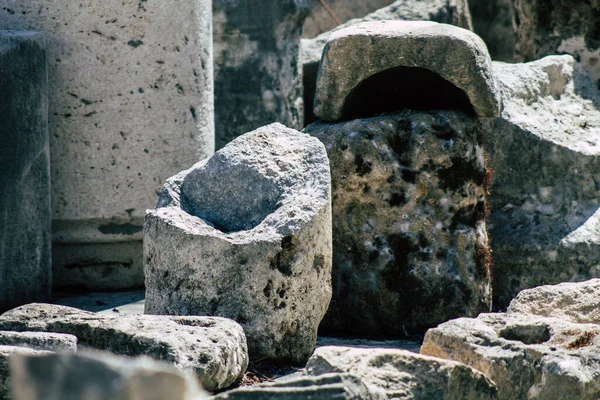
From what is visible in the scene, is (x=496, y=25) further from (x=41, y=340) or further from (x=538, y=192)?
(x=41, y=340)

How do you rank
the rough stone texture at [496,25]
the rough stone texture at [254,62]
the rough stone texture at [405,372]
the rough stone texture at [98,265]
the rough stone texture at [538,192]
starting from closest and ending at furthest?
the rough stone texture at [405,372], the rough stone texture at [538,192], the rough stone texture at [98,265], the rough stone texture at [254,62], the rough stone texture at [496,25]

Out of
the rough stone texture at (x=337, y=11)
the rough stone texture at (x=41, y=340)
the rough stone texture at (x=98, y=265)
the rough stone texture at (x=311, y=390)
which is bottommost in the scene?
the rough stone texture at (x=98, y=265)

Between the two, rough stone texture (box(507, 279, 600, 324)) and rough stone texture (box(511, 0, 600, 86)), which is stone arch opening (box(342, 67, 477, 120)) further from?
rough stone texture (box(511, 0, 600, 86))

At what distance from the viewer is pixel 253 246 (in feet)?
11.7

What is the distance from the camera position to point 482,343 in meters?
3.29

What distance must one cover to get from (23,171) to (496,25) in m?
5.86

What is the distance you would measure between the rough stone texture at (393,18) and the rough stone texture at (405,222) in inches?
109

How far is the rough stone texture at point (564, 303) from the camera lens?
12.6 feet

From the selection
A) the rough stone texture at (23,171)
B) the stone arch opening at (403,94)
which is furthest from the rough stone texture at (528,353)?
the rough stone texture at (23,171)

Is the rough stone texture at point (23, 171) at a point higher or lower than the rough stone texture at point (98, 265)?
higher

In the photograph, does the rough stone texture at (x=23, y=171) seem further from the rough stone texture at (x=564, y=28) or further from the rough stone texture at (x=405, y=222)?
the rough stone texture at (x=564, y=28)

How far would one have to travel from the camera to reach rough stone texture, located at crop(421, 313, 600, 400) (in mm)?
3111

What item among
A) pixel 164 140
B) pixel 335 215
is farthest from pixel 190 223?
pixel 164 140

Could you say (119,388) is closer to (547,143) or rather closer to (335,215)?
(335,215)
